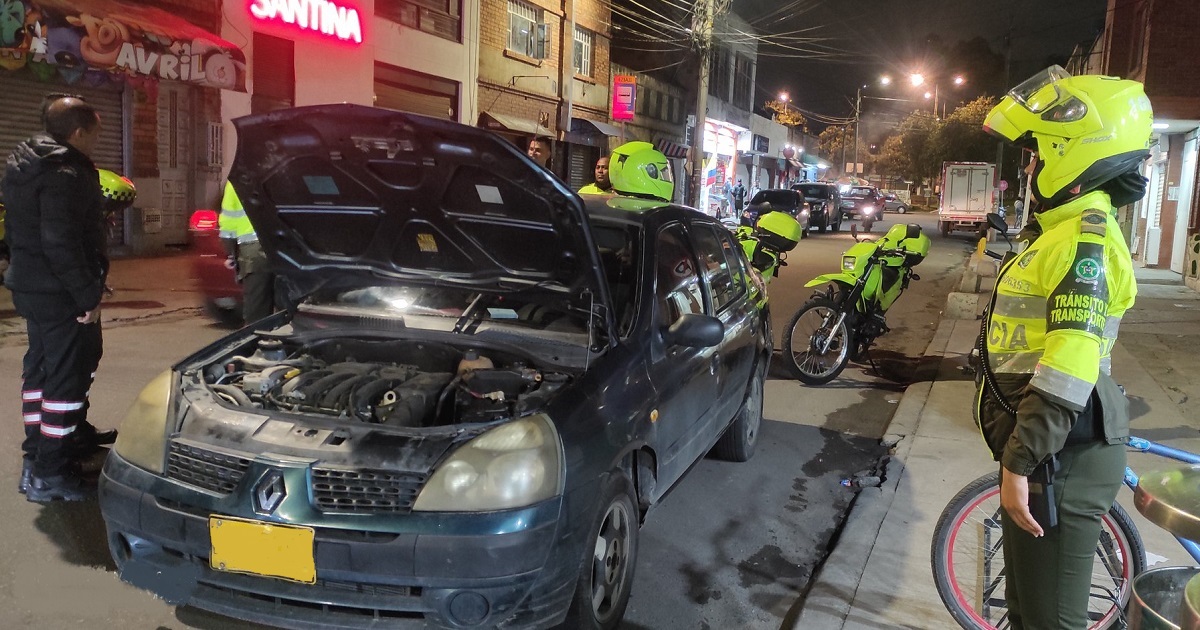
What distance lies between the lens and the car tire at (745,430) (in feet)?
16.9

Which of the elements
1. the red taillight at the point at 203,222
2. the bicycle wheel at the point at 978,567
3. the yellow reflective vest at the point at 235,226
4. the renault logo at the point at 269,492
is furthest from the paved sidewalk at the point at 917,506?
the red taillight at the point at 203,222

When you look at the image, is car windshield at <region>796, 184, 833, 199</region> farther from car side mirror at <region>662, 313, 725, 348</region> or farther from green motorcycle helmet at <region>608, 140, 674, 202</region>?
car side mirror at <region>662, 313, 725, 348</region>

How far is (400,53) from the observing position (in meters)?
17.8

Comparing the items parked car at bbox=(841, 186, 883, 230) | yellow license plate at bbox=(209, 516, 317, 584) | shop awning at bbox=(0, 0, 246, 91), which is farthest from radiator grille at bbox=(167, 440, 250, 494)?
parked car at bbox=(841, 186, 883, 230)

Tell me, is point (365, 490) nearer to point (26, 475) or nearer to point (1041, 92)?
point (1041, 92)

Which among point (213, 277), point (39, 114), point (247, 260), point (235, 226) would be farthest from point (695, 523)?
point (39, 114)

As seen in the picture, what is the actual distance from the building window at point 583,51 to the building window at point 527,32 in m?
1.89

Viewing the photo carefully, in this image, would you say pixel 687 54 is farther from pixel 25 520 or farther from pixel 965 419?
pixel 25 520

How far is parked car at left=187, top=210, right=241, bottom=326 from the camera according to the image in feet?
28.2

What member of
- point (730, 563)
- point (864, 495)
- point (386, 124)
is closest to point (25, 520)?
point (386, 124)

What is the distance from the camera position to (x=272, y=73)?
604 inches

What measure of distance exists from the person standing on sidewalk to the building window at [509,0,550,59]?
67.9ft

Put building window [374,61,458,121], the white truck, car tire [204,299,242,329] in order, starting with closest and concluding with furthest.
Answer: car tire [204,299,242,329]
building window [374,61,458,121]
the white truck

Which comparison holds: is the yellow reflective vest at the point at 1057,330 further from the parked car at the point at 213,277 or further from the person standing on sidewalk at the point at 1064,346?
the parked car at the point at 213,277
